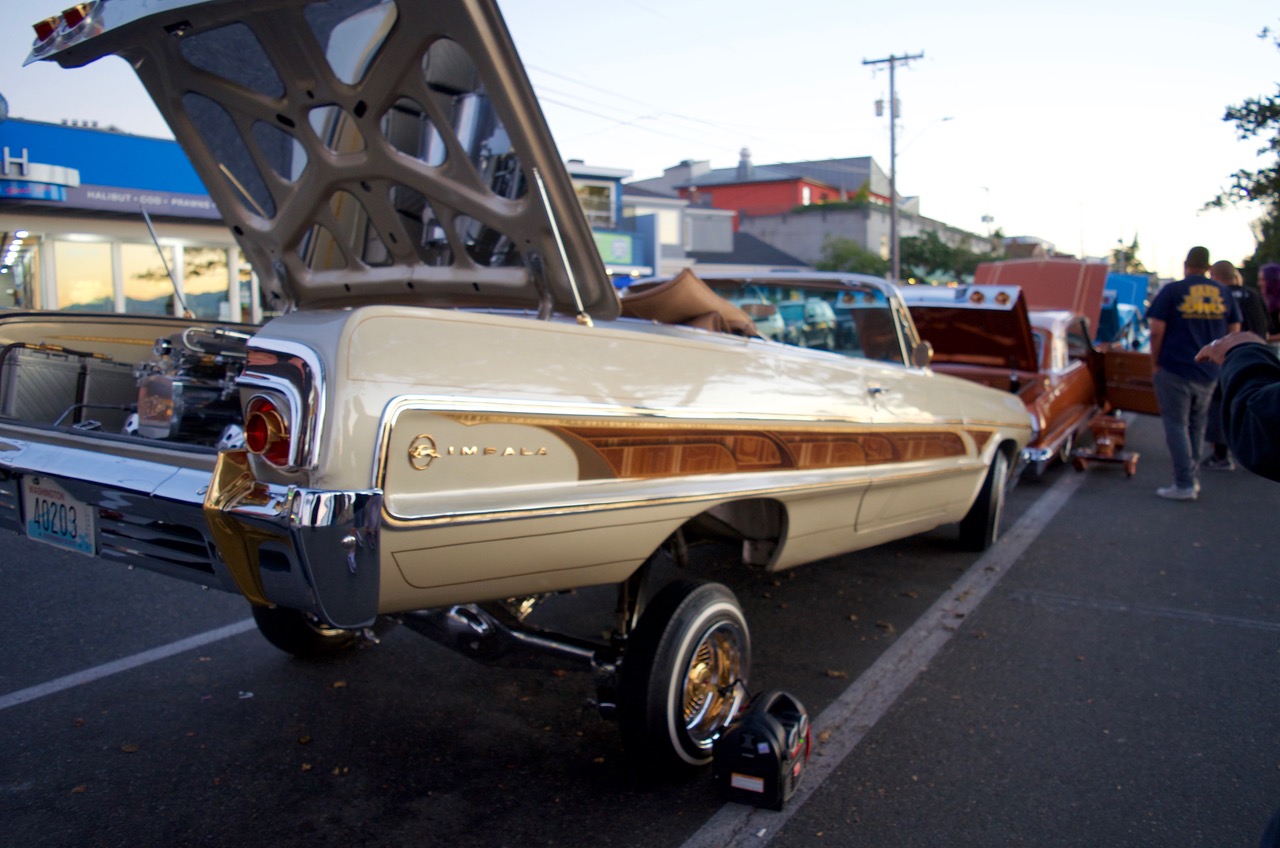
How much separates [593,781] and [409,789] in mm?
594

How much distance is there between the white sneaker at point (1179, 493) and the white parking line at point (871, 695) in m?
2.07

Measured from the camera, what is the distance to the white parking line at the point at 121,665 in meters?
3.65

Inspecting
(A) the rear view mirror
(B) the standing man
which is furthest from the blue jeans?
(A) the rear view mirror

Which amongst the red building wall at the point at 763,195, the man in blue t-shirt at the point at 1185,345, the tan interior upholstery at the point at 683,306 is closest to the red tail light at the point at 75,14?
the tan interior upholstery at the point at 683,306

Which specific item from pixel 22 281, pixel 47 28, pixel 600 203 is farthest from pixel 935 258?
pixel 47 28

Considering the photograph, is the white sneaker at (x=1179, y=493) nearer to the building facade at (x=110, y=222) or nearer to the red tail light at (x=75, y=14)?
the red tail light at (x=75, y=14)

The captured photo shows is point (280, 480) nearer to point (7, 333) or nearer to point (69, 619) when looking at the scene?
point (7, 333)

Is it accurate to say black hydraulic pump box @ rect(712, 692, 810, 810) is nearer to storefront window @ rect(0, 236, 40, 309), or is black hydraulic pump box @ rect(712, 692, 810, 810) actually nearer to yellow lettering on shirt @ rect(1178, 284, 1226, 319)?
storefront window @ rect(0, 236, 40, 309)

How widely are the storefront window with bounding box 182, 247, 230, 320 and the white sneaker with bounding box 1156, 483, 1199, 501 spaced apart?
17.8 m

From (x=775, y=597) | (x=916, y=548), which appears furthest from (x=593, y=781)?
(x=916, y=548)

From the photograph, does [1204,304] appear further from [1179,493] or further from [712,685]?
[712,685]

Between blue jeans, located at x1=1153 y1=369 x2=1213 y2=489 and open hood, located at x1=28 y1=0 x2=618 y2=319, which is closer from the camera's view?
open hood, located at x1=28 y1=0 x2=618 y2=319

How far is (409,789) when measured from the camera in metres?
3.12

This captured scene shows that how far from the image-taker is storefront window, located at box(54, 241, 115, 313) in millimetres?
17781
